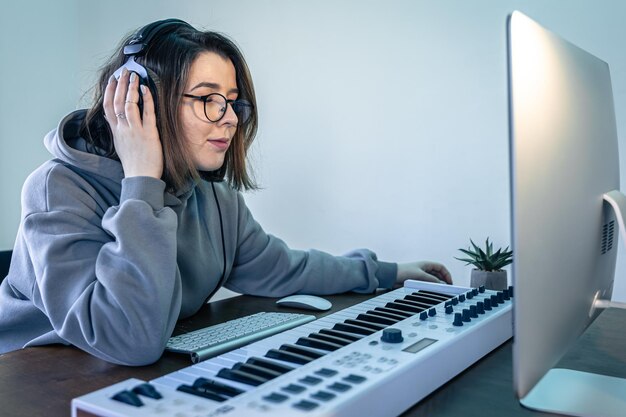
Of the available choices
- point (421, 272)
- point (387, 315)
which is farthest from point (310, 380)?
point (421, 272)

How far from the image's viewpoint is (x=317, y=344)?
2.68ft

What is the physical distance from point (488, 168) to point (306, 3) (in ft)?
3.55

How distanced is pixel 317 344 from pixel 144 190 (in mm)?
458

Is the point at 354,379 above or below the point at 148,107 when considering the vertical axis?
below

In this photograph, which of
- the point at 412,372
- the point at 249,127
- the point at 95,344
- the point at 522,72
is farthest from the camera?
the point at 249,127

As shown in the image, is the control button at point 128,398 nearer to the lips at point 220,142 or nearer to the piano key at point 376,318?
the piano key at point 376,318

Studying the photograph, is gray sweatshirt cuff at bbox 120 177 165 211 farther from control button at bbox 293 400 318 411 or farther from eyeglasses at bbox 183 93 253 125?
control button at bbox 293 400 318 411

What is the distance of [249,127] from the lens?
58.5 inches

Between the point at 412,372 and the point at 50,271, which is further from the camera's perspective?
the point at 50,271

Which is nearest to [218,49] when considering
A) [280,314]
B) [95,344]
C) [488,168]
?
[280,314]

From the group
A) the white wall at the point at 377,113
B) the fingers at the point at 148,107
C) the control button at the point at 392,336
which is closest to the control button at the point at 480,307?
the control button at the point at 392,336

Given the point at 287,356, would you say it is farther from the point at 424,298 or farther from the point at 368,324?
the point at 424,298

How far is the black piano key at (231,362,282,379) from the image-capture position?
0.68 metres

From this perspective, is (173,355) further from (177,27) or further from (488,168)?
(488,168)
